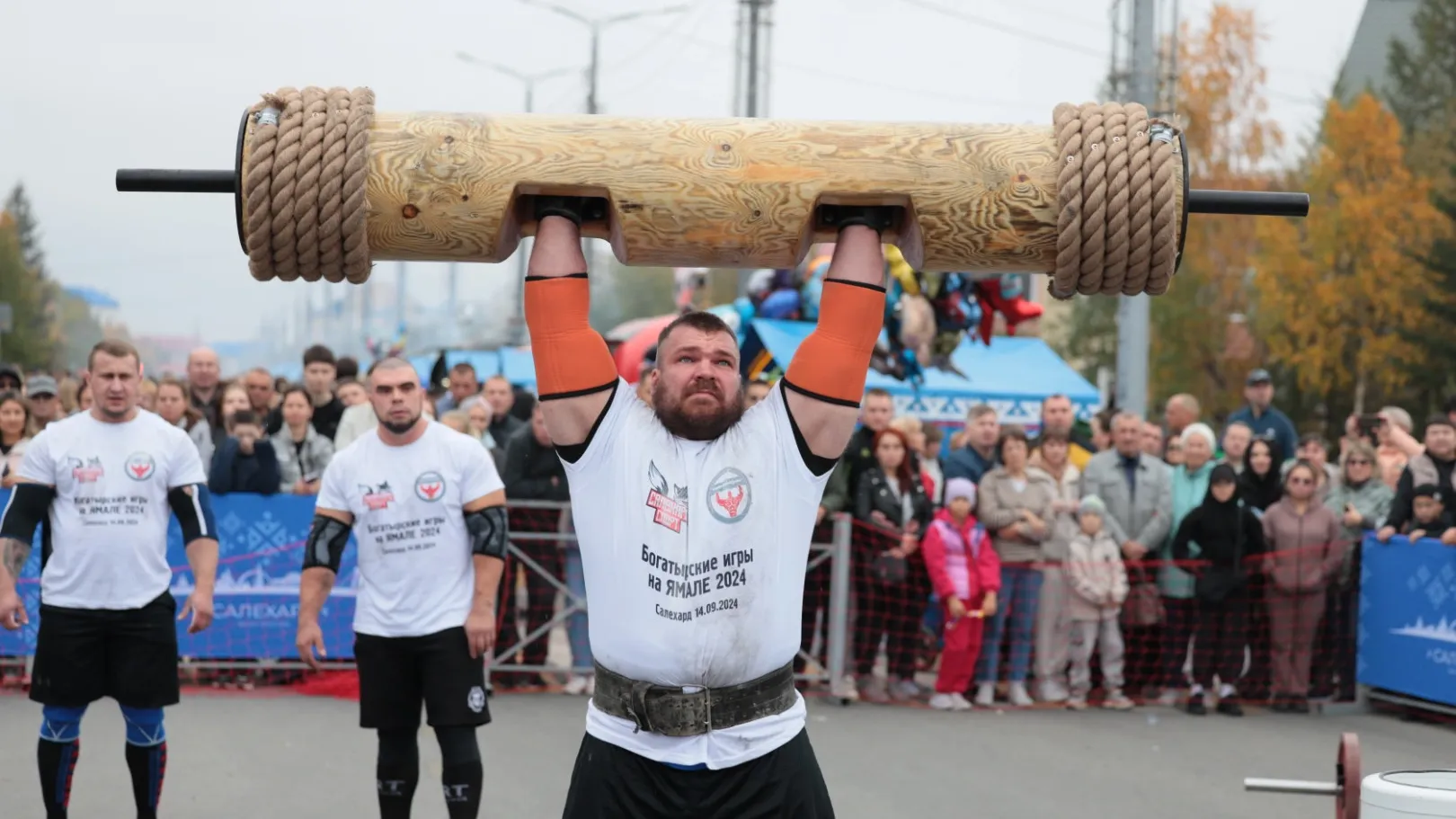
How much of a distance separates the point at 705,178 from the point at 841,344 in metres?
0.51

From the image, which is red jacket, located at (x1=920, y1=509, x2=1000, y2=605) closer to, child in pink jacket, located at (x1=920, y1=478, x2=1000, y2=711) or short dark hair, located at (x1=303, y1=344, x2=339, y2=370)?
child in pink jacket, located at (x1=920, y1=478, x2=1000, y2=711)

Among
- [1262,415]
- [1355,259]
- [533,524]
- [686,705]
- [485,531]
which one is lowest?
[533,524]

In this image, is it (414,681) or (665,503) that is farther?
(414,681)

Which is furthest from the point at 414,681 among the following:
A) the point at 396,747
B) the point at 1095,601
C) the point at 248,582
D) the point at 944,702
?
the point at 1095,601

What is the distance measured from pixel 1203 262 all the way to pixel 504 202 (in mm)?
32589

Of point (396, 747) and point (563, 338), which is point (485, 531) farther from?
point (563, 338)

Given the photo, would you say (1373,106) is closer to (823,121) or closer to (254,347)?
(823,121)

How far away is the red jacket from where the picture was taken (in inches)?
376

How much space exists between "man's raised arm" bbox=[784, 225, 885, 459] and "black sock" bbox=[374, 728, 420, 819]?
2.83m

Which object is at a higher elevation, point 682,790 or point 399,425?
point 399,425

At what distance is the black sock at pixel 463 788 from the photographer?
226 inches

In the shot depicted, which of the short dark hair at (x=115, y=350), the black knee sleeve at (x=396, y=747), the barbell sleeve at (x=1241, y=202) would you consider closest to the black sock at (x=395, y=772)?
the black knee sleeve at (x=396, y=747)

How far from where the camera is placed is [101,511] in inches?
239

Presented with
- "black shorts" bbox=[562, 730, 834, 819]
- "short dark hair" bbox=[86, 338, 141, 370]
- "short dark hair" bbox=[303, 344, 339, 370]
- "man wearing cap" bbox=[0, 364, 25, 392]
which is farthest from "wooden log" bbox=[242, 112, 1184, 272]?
"man wearing cap" bbox=[0, 364, 25, 392]
